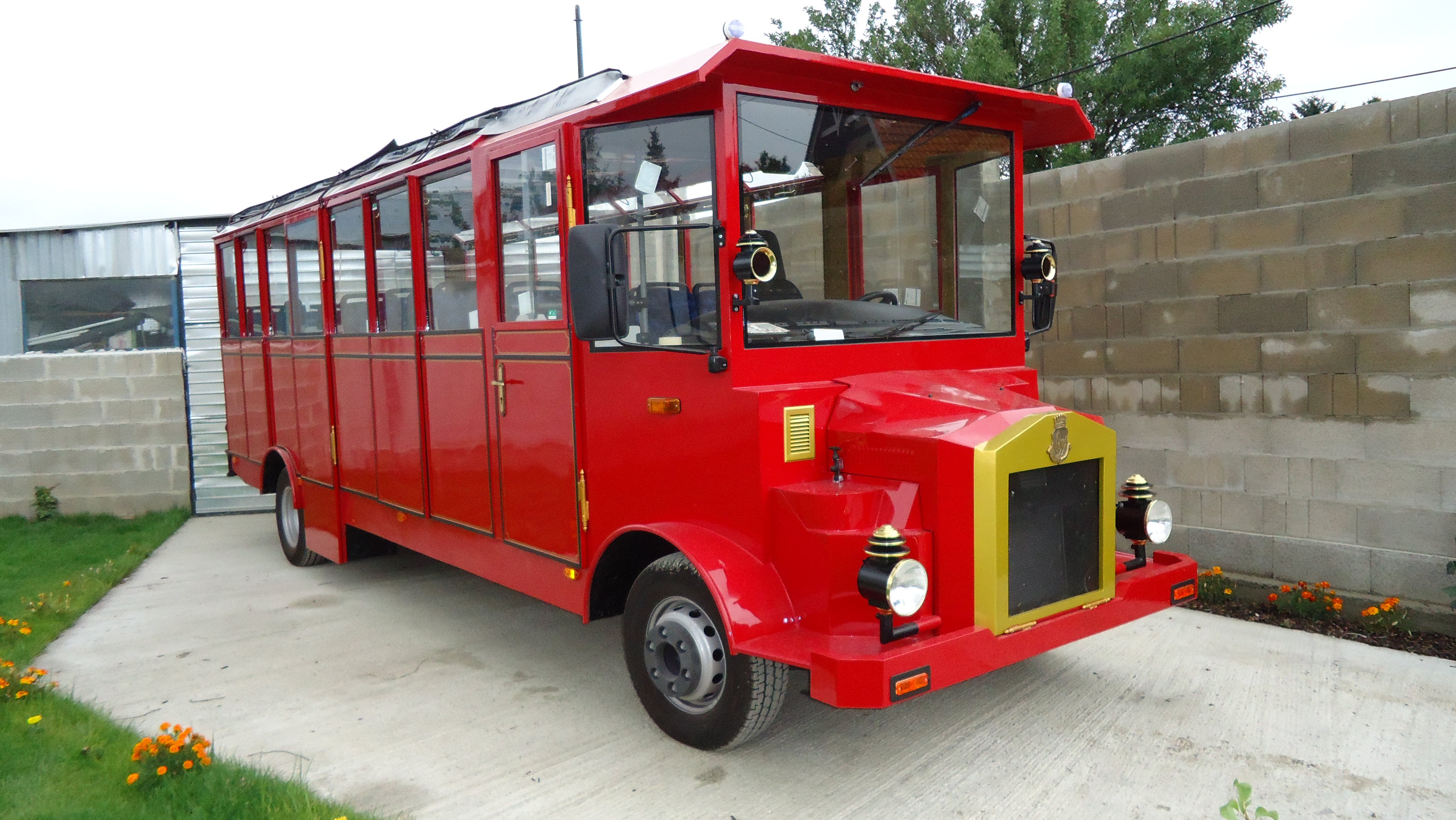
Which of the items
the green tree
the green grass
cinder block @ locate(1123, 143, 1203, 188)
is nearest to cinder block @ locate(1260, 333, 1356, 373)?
cinder block @ locate(1123, 143, 1203, 188)

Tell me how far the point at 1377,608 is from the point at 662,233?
3867 millimetres

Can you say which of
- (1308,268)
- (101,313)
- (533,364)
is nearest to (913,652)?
(533,364)

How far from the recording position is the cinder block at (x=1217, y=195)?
17.0 feet

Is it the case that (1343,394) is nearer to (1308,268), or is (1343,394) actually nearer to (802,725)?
(1308,268)

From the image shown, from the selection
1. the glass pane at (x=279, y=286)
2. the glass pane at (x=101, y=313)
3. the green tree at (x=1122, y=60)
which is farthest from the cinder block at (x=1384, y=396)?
the green tree at (x=1122, y=60)

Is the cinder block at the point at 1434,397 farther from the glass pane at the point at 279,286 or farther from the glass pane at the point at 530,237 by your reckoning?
the glass pane at the point at 279,286

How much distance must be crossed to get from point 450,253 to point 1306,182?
14.4 ft

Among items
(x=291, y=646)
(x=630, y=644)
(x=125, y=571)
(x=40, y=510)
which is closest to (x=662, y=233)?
(x=630, y=644)

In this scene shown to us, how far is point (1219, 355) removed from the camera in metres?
5.36

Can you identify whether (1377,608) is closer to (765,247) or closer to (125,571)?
(765,247)

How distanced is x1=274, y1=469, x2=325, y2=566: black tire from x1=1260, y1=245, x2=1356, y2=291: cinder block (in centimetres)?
634

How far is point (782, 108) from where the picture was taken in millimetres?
3475

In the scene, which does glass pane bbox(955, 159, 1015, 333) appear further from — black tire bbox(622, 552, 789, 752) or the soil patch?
the soil patch

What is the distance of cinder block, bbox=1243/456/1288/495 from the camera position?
16.8 feet
